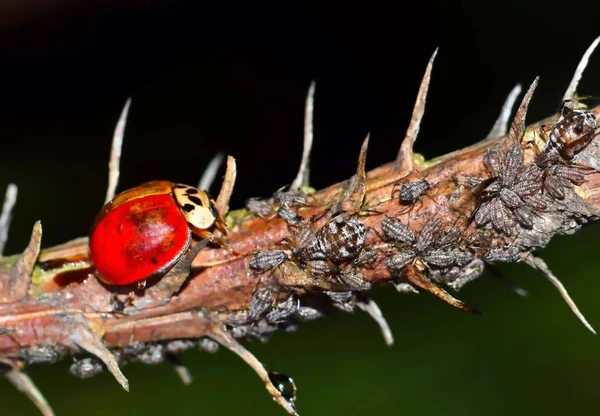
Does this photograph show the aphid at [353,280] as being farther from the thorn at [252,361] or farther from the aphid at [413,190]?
the thorn at [252,361]

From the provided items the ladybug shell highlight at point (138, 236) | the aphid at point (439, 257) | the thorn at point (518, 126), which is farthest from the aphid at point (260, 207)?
the thorn at point (518, 126)

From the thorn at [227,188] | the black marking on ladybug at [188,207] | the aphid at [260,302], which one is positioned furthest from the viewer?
the black marking on ladybug at [188,207]

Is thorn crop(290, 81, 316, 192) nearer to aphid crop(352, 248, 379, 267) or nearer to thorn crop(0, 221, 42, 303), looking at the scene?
aphid crop(352, 248, 379, 267)

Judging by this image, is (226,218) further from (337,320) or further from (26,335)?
(337,320)

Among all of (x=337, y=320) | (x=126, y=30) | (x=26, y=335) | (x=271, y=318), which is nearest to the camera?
(x=271, y=318)

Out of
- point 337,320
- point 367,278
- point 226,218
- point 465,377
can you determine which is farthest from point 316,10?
point 367,278

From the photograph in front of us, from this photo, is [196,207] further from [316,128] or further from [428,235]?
[316,128]

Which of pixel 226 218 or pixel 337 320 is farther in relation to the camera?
pixel 337 320
